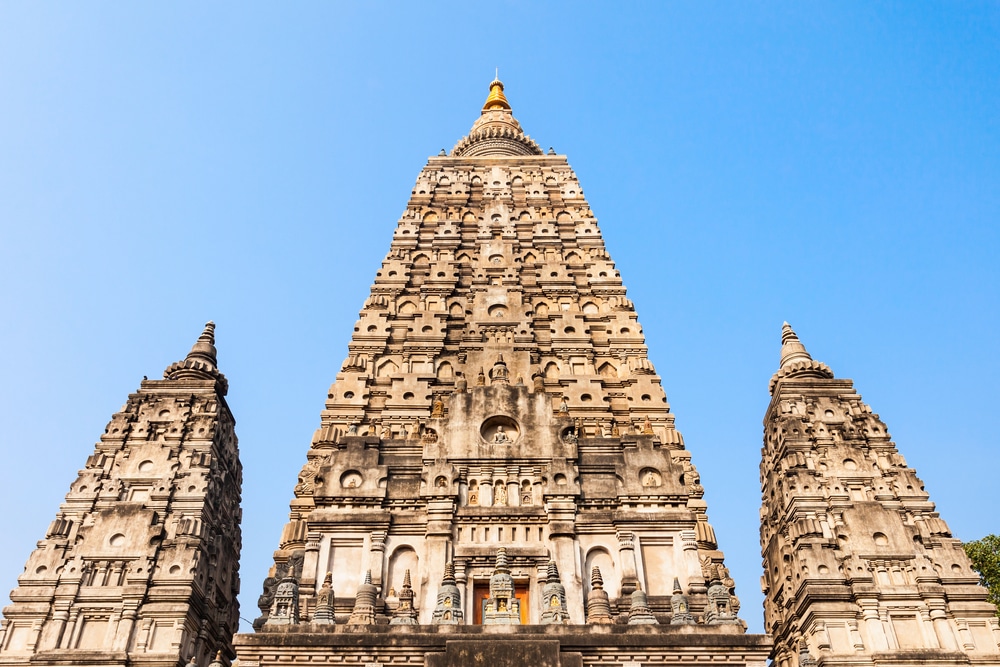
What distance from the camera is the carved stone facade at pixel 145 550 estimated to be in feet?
91.9

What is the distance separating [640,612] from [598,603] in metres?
1.02

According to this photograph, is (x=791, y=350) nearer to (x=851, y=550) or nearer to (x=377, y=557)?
(x=851, y=550)

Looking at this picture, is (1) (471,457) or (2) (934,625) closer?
(1) (471,457)

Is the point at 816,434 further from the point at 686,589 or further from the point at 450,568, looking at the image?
the point at 450,568

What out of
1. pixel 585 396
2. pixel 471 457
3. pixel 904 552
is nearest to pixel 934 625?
pixel 904 552

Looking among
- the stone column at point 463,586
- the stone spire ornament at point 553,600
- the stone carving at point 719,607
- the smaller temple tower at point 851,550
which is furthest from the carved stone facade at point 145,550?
the smaller temple tower at point 851,550

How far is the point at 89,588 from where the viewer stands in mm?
28859

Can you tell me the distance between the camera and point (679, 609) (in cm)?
2259

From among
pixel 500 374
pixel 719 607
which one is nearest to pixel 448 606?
pixel 719 607

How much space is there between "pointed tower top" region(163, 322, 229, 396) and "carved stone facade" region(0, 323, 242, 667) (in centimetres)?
13

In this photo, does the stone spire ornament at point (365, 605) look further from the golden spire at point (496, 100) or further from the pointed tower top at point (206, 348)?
the golden spire at point (496, 100)

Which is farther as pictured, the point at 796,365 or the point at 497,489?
the point at 796,365

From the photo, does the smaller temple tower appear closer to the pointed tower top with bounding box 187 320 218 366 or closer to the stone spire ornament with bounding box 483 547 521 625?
the stone spire ornament with bounding box 483 547 521 625

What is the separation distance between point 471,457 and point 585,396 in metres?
5.41
